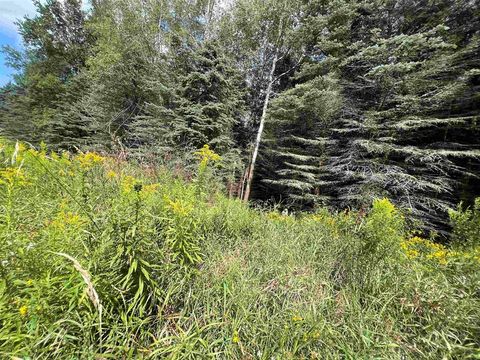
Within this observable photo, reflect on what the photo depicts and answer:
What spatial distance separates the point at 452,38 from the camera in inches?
237

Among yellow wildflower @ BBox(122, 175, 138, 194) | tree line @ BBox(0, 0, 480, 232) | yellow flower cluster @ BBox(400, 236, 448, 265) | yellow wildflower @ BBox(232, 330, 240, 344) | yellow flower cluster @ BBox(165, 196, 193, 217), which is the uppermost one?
tree line @ BBox(0, 0, 480, 232)

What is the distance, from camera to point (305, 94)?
7051mm

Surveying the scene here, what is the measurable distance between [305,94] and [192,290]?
7140mm

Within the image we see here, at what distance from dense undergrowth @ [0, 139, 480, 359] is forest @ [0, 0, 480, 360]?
14 millimetres

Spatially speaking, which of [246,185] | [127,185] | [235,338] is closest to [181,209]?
[127,185]

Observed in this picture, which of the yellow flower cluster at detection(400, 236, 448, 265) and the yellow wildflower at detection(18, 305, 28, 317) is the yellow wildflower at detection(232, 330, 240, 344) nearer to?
the yellow wildflower at detection(18, 305, 28, 317)

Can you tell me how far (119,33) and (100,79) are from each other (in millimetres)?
2112

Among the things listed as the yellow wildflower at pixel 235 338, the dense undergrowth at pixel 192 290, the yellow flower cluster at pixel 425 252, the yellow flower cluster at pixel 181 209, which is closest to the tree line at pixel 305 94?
the yellow flower cluster at pixel 425 252

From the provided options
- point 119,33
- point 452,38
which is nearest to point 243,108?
point 119,33

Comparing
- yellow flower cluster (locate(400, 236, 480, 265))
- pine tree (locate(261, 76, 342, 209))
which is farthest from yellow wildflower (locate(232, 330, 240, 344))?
pine tree (locate(261, 76, 342, 209))

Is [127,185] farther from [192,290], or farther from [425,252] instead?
[425,252]

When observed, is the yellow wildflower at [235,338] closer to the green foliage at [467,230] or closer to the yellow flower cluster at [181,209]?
the yellow flower cluster at [181,209]

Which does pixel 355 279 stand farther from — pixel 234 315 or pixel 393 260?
pixel 234 315

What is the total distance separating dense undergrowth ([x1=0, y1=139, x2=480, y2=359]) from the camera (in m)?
1.02
